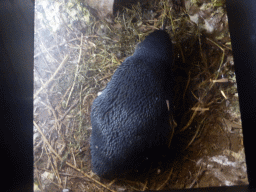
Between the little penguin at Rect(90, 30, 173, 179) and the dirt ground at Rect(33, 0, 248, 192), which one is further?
the dirt ground at Rect(33, 0, 248, 192)

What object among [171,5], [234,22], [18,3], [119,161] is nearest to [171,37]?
[171,5]

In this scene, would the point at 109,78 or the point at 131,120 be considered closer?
the point at 131,120

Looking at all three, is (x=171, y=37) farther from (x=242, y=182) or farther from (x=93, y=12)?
(x=242, y=182)

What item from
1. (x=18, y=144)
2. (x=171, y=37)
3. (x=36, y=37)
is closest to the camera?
(x=18, y=144)

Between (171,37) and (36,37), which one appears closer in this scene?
(36,37)

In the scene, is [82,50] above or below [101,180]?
above

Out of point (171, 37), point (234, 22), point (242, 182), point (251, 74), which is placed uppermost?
point (234, 22)

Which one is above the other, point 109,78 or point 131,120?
point 109,78

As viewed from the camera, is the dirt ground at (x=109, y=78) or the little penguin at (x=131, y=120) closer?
the little penguin at (x=131, y=120)
